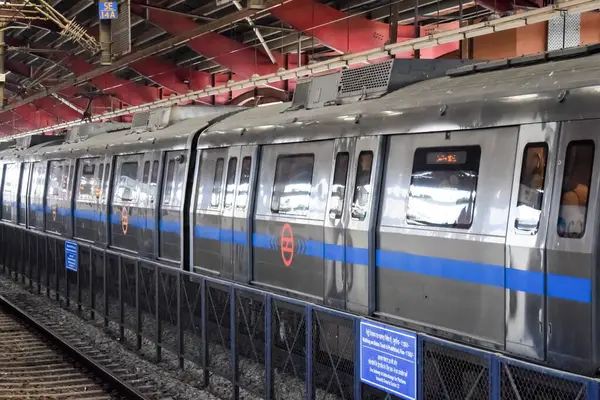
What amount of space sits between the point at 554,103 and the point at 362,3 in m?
11.4

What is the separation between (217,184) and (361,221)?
3756 millimetres

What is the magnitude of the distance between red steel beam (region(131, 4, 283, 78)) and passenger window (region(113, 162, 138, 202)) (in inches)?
172

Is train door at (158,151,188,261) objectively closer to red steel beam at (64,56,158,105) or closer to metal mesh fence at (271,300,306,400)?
metal mesh fence at (271,300,306,400)

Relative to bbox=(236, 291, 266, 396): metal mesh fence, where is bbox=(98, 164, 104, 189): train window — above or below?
above

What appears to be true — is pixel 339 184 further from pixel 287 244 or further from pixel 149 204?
pixel 149 204

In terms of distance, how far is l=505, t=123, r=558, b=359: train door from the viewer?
5.71 meters

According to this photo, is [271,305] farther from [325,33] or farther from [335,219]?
[325,33]

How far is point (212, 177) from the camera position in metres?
11.3

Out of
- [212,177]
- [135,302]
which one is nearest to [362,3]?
[212,177]

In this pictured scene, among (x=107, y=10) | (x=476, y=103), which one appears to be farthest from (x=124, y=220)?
(x=476, y=103)

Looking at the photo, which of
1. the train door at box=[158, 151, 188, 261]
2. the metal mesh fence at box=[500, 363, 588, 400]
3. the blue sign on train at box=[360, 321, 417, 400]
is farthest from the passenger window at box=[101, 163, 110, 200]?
the metal mesh fence at box=[500, 363, 588, 400]

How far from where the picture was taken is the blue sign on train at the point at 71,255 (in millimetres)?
13156

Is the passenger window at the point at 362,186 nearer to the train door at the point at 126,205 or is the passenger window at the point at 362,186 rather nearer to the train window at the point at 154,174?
the train window at the point at 154,174

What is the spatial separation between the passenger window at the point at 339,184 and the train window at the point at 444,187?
1.12 meters
